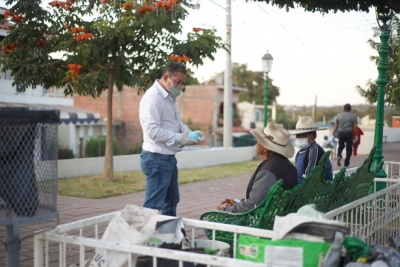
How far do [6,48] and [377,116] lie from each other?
7.84 meters

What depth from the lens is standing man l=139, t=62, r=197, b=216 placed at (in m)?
5.23

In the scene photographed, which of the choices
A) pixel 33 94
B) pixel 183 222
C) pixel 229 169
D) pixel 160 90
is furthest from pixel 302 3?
pixel 33 94

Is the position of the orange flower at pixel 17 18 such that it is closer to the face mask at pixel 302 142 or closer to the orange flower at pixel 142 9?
the orange flower at pixel 142 9

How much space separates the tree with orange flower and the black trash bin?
8493 mm

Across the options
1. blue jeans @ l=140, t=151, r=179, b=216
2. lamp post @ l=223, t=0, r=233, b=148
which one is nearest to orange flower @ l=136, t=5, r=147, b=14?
blue jeans @ l=140, t=151, r=179, b=216

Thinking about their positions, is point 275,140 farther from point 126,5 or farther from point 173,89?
point 126,5

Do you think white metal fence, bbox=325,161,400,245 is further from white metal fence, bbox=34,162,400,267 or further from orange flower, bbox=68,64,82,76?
orange flower, bbox=68,64,82,76

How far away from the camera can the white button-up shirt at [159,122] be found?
17.1ft

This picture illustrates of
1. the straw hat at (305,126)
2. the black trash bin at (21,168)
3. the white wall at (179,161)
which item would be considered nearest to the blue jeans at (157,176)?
the straw hat at (305,126)

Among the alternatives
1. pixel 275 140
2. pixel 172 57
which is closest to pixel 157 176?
pixel 275 140

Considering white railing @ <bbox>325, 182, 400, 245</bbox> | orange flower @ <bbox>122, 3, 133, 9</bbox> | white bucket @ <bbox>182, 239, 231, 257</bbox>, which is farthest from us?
orange flower @ <bbox>122, 3, 133, 9</bbox>

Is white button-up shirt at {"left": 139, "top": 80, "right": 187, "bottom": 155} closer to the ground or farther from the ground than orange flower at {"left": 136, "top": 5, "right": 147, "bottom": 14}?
closer to the ground

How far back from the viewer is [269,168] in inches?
180

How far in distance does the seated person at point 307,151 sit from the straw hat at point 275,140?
3.34ft
